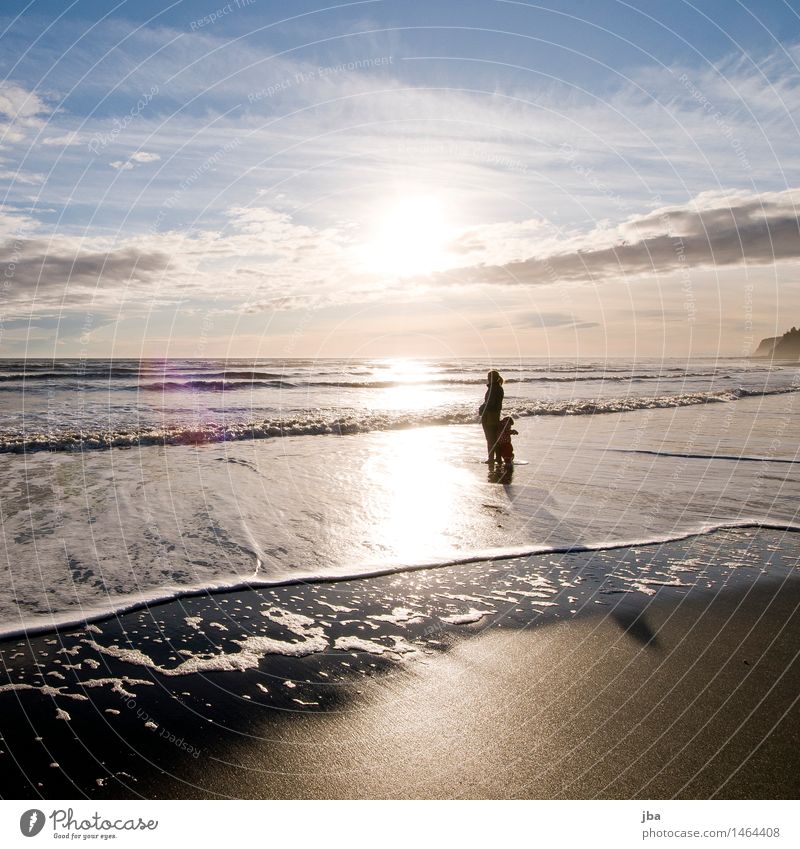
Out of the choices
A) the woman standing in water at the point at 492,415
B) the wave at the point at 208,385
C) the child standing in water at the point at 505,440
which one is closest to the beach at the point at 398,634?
the child standing in water at the point at 505,440

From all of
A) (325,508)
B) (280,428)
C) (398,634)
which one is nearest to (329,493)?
(325,508)

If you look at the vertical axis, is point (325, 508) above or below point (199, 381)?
below

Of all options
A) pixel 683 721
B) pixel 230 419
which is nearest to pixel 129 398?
pixel 230 419

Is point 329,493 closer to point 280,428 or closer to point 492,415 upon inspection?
point 492,415

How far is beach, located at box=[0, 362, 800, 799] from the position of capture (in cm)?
413

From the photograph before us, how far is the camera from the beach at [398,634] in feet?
13.6

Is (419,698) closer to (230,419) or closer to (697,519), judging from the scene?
(697,519)

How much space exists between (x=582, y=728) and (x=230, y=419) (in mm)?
23267

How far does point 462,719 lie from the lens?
4633 millimetres

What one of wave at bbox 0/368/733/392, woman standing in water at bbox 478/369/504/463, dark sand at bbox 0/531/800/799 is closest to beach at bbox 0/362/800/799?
dark sand at bbox 0/531/800/799

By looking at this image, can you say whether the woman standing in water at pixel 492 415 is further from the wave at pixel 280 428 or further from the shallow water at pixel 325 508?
the wave at pixel 280 428

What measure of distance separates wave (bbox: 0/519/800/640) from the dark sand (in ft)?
0.88

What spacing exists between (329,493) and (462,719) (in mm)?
7892

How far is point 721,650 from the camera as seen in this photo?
5.90 metres
